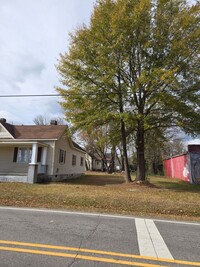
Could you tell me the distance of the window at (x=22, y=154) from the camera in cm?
1961

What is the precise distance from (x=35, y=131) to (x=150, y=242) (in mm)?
18096

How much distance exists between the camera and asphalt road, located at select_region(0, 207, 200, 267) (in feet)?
13.1

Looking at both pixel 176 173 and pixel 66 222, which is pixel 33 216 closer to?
pixel 66 222

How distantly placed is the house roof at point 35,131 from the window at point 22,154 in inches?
41.7

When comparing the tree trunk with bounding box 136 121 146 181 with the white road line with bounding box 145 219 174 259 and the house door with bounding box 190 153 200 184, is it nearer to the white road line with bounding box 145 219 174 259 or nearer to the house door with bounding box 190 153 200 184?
the house door with bounding box 190 153 200 184

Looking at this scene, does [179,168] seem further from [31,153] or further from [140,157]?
[31,153]

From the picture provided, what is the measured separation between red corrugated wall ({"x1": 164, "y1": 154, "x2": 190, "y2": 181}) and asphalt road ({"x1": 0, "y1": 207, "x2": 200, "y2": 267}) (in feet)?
51.8

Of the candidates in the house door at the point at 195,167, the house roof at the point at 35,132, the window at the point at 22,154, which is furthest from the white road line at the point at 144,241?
the window at the point at 22,154

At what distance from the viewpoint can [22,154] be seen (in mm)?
19766

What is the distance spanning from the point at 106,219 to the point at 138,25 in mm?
11704

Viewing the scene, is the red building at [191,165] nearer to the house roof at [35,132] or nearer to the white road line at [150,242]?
the house roof at [35,132]

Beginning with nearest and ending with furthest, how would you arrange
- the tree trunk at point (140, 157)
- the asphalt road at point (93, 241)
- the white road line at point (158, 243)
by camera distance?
the asphalt road at point (93, 241)
the white road line at point (158, 243)
the tree trunk at point (140, 157)

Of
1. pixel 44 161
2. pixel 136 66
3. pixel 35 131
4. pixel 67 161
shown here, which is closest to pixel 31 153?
pixel 44 161


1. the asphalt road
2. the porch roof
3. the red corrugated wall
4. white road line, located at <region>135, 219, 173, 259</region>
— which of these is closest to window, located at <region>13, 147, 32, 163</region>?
the porch roof
